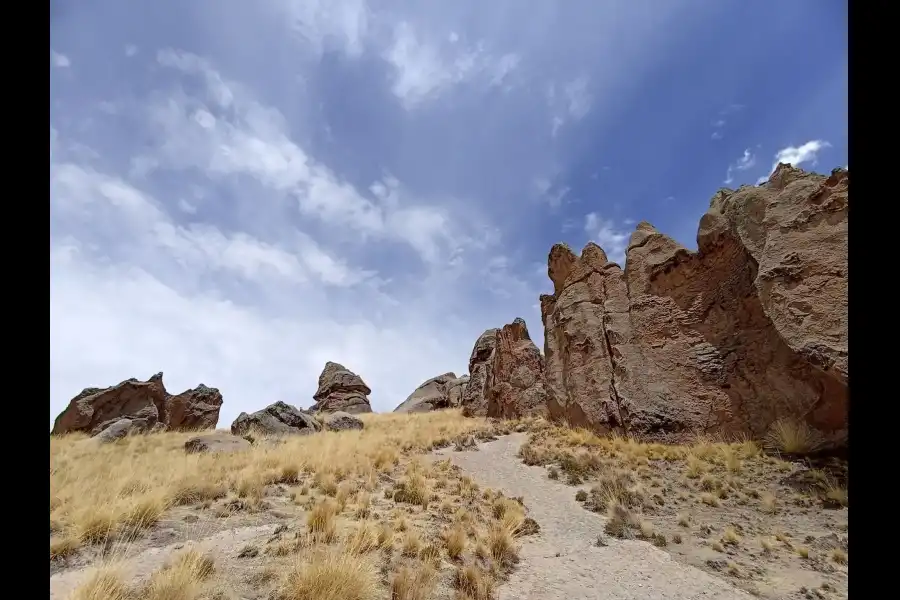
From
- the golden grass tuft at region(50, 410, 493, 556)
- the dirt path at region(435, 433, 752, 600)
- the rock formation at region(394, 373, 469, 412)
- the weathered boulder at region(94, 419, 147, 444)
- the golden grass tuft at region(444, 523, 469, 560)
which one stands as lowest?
the dirt path at region(435, 433, 752, 600)

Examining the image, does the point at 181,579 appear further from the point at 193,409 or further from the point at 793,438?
the point at 193,409

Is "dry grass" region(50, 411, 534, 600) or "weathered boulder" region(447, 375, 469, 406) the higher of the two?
"weathered boulder" region(447, 375, 469, 406)

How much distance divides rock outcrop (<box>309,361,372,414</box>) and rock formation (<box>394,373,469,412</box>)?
504cm

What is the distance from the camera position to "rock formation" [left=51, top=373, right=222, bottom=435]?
2462cm

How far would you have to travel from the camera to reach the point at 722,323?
14.1m

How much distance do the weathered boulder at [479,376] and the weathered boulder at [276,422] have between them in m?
12.5

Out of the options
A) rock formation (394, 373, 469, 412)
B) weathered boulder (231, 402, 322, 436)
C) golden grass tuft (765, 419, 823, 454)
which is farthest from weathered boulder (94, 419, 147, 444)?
rock formation (394, 373, 469, 412)

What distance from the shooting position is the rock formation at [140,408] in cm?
2462

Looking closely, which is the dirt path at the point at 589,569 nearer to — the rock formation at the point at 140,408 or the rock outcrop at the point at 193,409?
the rock formation at the point at 140,408

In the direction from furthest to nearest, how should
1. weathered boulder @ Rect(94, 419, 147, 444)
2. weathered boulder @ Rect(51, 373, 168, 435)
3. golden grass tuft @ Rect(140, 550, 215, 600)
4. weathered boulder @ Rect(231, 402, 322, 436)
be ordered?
weathered boulder @ Rect(51, 373, 168, 435) < weathered boulder @ Rect(231, 402, 322, 436) < weathered boulder @ Rect(94, 419, 147, 444) < golden grass tuft @ Rect(140, 550, 215, 600)

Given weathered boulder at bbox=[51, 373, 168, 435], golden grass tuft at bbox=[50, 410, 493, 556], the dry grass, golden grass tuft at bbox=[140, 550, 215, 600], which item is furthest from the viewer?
weathered boulder at bbox=[51, 373, 168, 435]

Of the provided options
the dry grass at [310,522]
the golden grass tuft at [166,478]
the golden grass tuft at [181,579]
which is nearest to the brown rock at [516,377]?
the golden grass tuft at [166,478]

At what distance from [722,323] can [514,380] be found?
15168mm

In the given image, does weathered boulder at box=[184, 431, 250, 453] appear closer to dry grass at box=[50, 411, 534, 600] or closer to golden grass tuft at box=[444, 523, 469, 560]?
dry grass at box=[50, 411, 534, 600]
